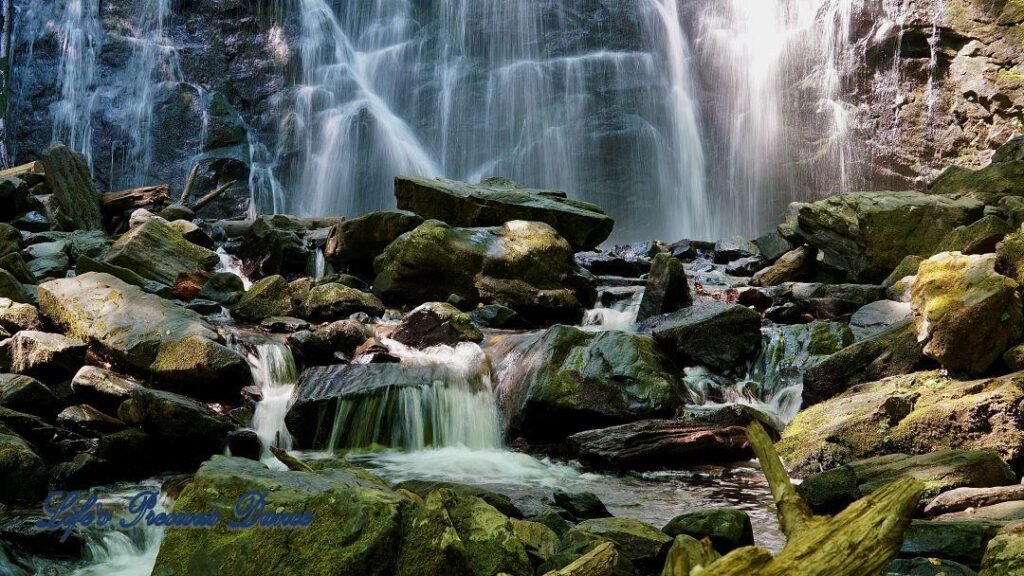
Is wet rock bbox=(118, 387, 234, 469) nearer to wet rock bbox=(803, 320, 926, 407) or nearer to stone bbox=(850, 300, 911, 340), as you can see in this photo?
wet rock bbox=(803, 320, 926, 407)

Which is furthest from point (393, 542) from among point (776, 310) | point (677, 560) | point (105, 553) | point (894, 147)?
point (894, 147)

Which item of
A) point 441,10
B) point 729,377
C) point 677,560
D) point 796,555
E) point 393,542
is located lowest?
point 729,377

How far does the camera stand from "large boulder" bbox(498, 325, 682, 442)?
7.14m

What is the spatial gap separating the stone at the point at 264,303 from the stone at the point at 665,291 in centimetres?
463

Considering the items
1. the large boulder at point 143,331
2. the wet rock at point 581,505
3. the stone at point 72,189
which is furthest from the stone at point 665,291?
the stone at point 72,189

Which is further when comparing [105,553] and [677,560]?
[105,553]

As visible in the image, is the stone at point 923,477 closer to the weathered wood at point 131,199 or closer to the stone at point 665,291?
the stone at point 665,291

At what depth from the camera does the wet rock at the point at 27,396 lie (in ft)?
20.4

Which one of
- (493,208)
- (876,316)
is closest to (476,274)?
(493,208)

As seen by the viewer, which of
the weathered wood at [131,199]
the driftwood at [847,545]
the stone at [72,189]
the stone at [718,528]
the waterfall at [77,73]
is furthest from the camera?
the waterfall at [77,73]

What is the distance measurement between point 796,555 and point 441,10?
24850 millimetres

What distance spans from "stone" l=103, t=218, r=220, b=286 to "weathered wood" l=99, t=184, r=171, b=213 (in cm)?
371

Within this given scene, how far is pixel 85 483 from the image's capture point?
5.43m

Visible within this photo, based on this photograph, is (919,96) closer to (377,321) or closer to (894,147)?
(894,147)
